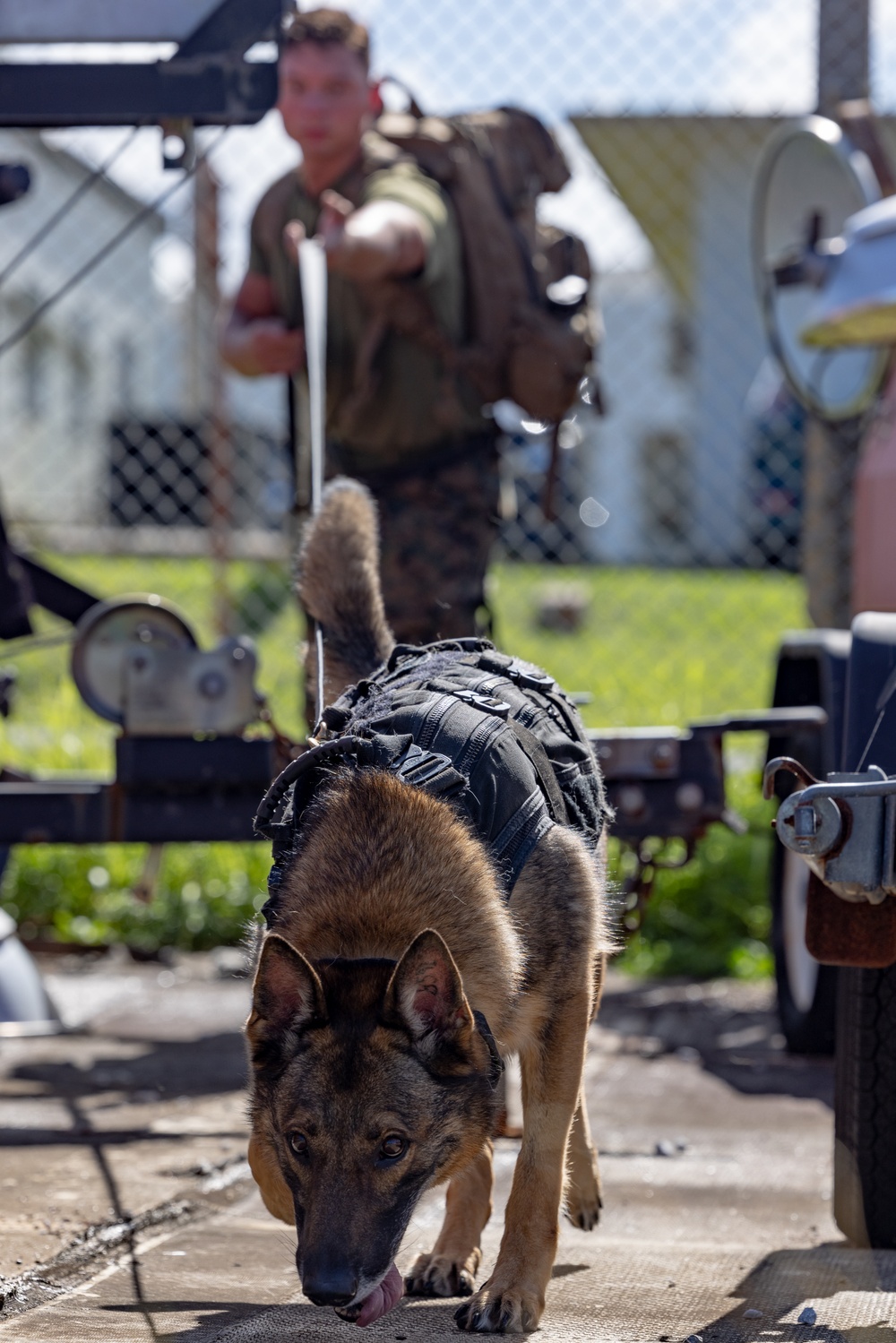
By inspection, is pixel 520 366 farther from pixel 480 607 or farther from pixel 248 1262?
pixel 248 1262

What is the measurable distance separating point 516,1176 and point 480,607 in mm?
2519

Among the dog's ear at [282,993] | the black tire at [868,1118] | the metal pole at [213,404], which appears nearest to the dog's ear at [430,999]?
the dog's ear at [282,993]

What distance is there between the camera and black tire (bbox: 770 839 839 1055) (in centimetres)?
466

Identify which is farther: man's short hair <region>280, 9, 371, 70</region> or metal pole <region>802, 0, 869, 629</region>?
metal pole <region>802, 0, 869, 629</region>

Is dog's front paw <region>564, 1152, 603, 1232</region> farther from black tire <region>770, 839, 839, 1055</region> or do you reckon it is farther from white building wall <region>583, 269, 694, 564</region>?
white building wall <region>583, 269, 694, 564</region>

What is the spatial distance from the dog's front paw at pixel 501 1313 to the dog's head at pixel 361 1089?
23 centimetres

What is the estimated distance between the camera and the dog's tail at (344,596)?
11.0 feet

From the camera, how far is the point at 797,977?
4.80m

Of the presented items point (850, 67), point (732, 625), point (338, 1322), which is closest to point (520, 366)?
point (850, 67)

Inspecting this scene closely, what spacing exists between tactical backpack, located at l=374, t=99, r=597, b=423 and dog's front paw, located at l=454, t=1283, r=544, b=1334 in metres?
2.84

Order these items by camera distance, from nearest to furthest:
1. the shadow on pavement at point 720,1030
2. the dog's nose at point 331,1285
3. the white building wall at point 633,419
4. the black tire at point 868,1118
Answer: the dog's nose at point 331,1285
the black tire at point 868,1118
the shadow on pavement at point 720,1030
the white building wall at point 633,419

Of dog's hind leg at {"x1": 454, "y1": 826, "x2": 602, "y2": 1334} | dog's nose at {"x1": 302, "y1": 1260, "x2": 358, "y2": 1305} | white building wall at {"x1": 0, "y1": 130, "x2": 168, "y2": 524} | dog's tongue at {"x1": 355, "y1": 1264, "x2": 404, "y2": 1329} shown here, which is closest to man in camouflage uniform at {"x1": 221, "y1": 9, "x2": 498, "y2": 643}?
dog's hind leg at {"x1": 454, "y1": 826, "x2": 602, "y2": 1334}

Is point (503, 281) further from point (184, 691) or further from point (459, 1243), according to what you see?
point (459, 1243)

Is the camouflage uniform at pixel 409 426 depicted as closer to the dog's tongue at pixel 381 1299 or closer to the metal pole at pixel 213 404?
the metal pole at pixel 213 404
